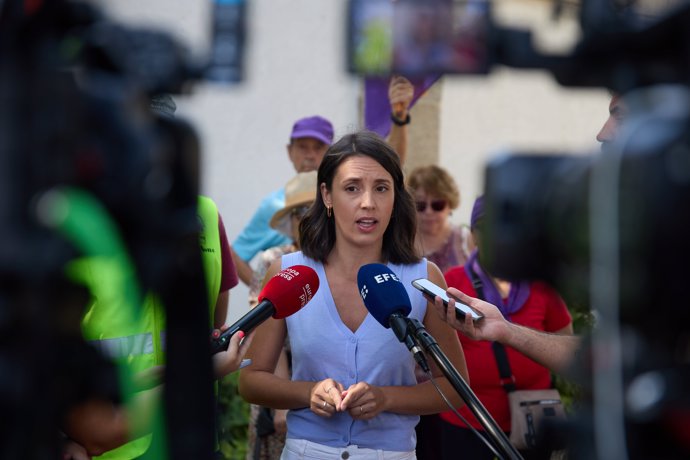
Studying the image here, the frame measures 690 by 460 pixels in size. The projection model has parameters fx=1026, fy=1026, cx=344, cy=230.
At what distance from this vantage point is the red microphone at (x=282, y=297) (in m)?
2.79

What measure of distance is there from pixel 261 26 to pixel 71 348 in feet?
18.5

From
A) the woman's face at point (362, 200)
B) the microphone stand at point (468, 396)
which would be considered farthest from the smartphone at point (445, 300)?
the woman's face at point (362, 200)

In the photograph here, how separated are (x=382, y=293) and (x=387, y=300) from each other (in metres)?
0.05

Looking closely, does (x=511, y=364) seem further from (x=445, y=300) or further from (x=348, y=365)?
(x=445, y=300)

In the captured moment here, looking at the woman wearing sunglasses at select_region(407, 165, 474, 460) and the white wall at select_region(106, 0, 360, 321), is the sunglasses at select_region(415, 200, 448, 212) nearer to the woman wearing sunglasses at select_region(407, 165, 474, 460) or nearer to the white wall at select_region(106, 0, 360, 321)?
the woman wearing sunglasses at select_region(407, 165, 474, 460)

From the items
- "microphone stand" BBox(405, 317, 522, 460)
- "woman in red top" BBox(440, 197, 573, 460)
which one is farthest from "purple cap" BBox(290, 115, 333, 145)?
"microphone stand" BBox(405, 317, 522, 460)

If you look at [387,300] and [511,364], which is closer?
[387,300]

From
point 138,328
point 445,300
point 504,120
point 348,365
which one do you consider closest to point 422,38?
point 138,328

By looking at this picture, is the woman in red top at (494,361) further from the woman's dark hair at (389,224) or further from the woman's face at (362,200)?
the woman's face at (362,200)

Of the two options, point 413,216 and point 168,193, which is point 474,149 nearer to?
point 413,216

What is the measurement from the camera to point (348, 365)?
3.46 metres

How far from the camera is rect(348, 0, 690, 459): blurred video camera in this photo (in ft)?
4.97

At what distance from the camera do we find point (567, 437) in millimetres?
1689

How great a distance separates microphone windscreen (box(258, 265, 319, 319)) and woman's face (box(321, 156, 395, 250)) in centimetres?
32
